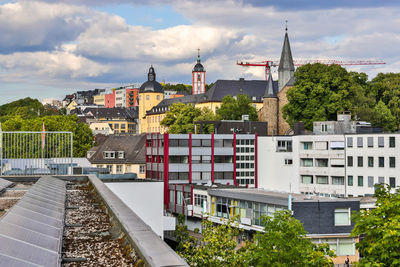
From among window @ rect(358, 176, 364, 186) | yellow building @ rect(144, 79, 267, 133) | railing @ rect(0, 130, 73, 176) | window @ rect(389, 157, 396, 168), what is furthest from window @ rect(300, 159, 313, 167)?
yellow building @ rect(144, 79, 267, 133)

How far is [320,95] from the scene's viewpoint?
7538 centimetres

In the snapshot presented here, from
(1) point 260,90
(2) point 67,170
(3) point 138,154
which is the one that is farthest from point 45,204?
(1) point 260,90

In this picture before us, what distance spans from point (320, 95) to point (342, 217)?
117ft

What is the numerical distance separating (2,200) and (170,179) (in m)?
52.5

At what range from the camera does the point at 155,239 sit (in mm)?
7324

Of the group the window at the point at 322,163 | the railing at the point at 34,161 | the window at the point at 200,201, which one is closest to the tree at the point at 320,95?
the window at the point at 322,163

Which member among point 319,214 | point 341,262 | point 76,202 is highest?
point 76,202

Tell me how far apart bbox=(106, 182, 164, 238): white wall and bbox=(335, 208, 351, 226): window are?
18146mm

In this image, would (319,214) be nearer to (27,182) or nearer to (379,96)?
(27,182)

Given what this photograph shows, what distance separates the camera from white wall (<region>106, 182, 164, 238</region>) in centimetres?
2720

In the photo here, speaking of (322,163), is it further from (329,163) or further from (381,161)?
(381,161)

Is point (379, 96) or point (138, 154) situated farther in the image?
point (379, 96)

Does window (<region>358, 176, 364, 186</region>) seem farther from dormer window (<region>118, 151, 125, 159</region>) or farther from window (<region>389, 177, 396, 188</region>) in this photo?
dormer window (<region>118, 151, 125, 159</region>)

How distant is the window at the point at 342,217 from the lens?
137 ft
